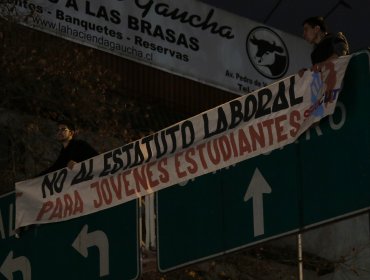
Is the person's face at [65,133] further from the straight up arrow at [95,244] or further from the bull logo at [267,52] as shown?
the bull logo at [267,52]

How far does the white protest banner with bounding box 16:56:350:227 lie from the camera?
31.6 ft

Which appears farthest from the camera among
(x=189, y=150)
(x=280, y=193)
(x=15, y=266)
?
(x=15, y=266)

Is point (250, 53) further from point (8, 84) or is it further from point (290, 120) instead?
point (290, 120)

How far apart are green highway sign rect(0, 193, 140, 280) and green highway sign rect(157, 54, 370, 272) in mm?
447

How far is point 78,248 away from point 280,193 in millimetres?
2791

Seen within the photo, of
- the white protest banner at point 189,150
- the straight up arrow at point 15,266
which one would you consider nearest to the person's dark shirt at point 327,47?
the white protest banner at point 189,150

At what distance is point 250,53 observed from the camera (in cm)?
3231

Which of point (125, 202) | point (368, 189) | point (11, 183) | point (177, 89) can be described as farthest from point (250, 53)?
point (368, 189)

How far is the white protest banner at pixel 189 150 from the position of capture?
9617mm

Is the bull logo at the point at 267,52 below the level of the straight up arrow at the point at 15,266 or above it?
above

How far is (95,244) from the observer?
1095 centimetres

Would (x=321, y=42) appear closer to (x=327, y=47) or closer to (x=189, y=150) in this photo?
(x=327, y=47)

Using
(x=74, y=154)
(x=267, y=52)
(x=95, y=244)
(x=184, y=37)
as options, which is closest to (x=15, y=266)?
(x=95, y=244)

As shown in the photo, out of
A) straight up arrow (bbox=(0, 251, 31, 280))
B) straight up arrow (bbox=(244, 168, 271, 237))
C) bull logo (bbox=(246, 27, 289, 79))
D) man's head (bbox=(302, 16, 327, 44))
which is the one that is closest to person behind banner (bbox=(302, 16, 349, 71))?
man's head (bbox=(302, 16, 327, 44))
